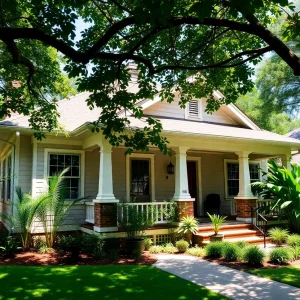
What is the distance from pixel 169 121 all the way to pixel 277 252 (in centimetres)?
619

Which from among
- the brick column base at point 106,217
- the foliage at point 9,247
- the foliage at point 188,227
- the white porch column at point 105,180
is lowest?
the foliage at point 9,247

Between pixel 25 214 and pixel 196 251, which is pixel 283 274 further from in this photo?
pixel 25 214

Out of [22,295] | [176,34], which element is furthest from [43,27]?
[22,295]

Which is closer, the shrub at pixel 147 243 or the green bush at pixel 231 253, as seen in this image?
the green bush at pixel 231 253

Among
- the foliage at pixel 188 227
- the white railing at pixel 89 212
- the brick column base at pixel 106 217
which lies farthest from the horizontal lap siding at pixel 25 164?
the foliage at pixel 188 227

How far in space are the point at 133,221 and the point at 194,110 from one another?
6178 millimetres

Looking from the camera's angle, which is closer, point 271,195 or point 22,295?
point 22,295

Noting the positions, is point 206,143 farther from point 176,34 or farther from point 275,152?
point 176,34

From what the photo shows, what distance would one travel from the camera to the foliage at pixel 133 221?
9523mm

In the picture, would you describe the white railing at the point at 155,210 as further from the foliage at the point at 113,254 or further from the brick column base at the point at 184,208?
the foliage at the point at 113,254

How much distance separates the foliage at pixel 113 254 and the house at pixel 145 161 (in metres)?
0.69

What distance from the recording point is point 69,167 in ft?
37.5

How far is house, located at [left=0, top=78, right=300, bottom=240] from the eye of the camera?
10664mm

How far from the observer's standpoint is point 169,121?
41.3ft
